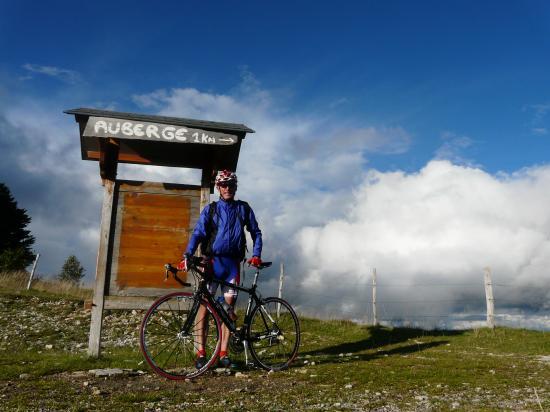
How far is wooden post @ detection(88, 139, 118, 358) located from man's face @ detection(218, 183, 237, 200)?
2382mm

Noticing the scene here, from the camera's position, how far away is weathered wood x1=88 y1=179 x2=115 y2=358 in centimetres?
679

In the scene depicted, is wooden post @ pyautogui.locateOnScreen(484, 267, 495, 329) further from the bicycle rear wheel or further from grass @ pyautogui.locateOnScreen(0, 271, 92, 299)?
grass @ pyautogui.locateOnScreen(0, 271, 92, 299)

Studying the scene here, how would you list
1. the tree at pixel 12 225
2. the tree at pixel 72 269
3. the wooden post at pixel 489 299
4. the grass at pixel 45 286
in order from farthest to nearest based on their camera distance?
the tree at pixel 72 269 < the tree at pixel 12 225 < the grass at pixel 45 286 < the wooden post at pixel 489 299

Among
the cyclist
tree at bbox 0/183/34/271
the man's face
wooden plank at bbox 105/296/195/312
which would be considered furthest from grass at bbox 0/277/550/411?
tree at bbox 0/183/34/271

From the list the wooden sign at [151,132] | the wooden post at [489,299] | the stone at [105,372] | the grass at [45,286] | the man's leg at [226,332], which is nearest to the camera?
the stone at [105,372]

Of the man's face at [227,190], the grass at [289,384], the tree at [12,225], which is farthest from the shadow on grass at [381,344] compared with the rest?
the tree at [12,225]

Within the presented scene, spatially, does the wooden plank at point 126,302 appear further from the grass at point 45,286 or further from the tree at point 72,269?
the tree at point 72,269

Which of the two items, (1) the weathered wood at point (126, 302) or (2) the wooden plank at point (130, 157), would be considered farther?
(2) the wooden plank at point (130, 157)

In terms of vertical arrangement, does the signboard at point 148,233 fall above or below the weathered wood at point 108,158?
below

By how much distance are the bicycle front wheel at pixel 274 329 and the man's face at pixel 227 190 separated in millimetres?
1543

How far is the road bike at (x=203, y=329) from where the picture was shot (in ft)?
17.7

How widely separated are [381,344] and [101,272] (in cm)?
659

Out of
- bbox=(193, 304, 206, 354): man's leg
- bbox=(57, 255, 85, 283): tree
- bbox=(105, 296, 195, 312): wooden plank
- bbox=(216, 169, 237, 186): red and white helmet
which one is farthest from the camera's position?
bbox=(57, 255, 85, 283): tree

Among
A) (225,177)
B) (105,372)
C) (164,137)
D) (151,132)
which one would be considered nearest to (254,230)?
(225,177)
